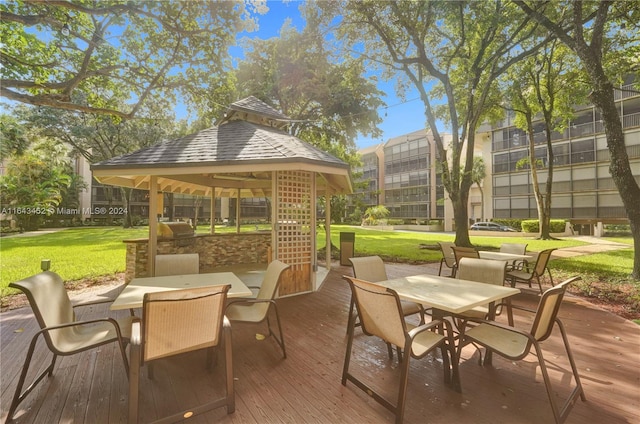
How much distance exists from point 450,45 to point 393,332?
45.8ft

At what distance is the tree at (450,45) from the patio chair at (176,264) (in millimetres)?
11119

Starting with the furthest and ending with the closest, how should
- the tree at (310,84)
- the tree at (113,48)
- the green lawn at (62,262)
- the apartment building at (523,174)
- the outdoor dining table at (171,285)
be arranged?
the apartment building at (523,174) → the tree at (310,84) → the green lawn at (62,262) → the tree at (113,48) → the outdoor dining table at (171,285)

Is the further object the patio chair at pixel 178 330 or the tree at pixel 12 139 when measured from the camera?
the tree at pixel 12 139

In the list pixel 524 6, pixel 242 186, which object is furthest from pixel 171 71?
pixel 524 6

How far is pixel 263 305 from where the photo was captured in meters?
3.62

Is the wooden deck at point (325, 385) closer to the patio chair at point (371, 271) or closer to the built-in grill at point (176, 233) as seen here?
the patio chair at point (371, 271)

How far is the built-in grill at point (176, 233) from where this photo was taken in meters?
8.00

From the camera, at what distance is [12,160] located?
18203 millimetres

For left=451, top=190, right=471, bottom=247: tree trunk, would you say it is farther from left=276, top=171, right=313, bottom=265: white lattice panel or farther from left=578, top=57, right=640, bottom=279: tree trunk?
left=276, top=171, right=313, bottom=265: white lattice panel

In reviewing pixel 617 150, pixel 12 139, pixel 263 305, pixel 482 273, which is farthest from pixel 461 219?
pixel 12 139

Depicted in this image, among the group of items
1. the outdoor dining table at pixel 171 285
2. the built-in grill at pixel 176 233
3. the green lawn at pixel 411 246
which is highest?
the built-in grill at pixel 176 233

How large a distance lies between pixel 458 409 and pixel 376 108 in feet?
46.4

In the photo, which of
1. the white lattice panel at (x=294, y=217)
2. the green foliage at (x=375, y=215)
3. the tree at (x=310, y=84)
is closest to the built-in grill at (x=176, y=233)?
the white lattice panel at (x=294, y=217)

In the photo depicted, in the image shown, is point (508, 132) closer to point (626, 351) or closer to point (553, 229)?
point (553, 229)
